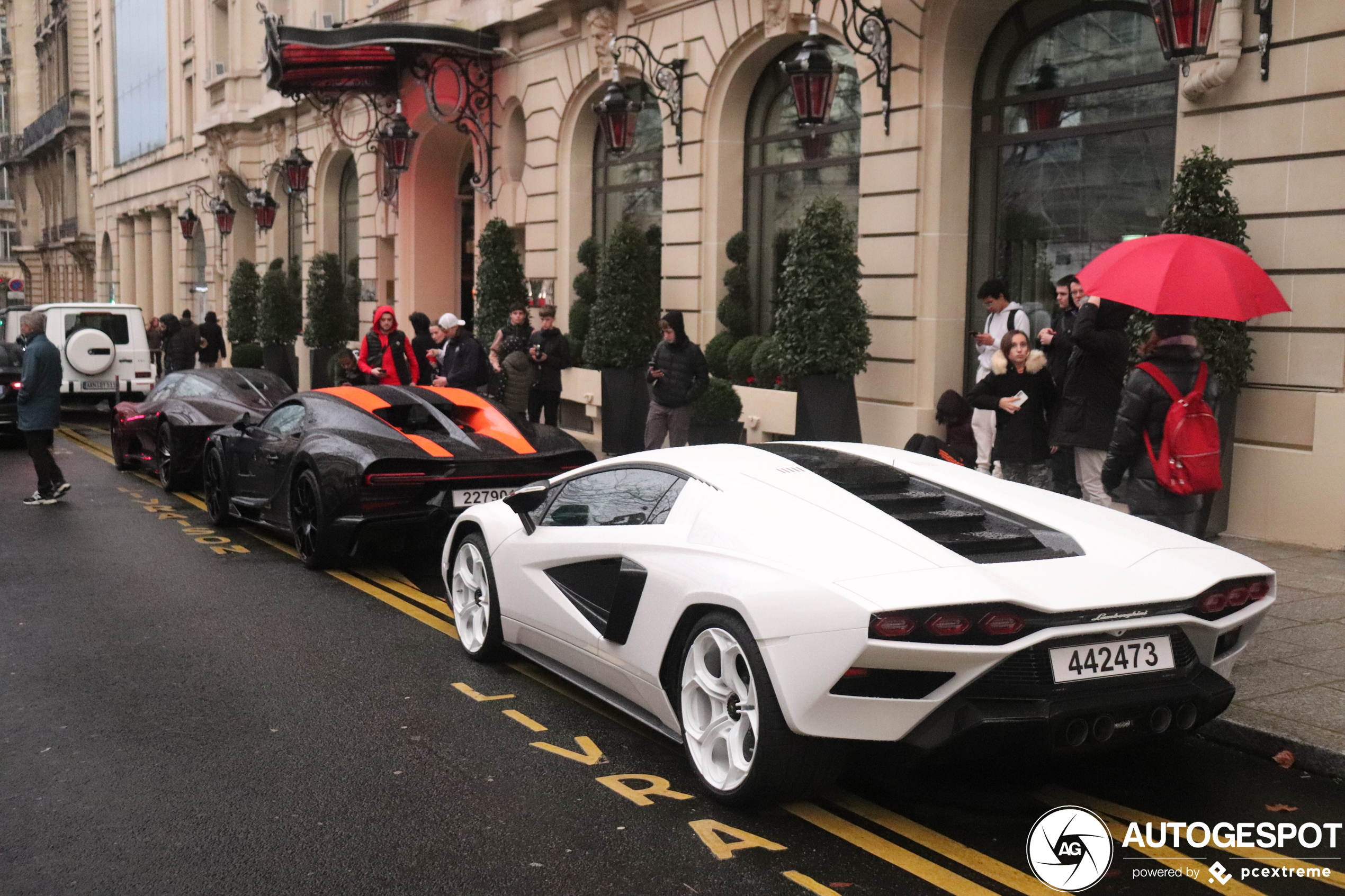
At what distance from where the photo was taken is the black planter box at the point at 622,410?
665 inches

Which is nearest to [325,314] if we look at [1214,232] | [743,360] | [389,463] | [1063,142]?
[743,360]

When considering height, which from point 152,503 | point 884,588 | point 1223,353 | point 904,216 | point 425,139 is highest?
point 425,139

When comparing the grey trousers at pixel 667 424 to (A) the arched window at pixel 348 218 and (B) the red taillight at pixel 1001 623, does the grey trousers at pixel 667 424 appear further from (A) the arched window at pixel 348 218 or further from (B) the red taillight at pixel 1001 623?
(A) the arched window at pixel 348 218

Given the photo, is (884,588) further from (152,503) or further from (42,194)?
(42,194)

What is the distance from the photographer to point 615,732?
5828mm

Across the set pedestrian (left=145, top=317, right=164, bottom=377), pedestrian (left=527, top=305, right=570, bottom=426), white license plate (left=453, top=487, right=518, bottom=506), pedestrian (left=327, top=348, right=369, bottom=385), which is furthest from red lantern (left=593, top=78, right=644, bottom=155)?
pedestrian (left=145, top=317, right=164, bottom=377)

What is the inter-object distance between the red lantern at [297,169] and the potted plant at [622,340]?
11.7 metres

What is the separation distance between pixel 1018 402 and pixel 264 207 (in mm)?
24335

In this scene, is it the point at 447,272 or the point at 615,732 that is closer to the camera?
the point at 615,732

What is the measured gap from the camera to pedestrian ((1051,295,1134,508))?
30.1ft

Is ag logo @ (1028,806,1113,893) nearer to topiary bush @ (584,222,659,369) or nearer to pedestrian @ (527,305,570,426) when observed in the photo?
pedestrian @ (527,305,570,426)

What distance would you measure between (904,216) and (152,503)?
786cm

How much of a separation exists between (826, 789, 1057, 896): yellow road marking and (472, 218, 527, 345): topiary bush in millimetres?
16230

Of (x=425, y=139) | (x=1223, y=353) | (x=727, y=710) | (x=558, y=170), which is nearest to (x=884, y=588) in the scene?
(x=727, y=710)
